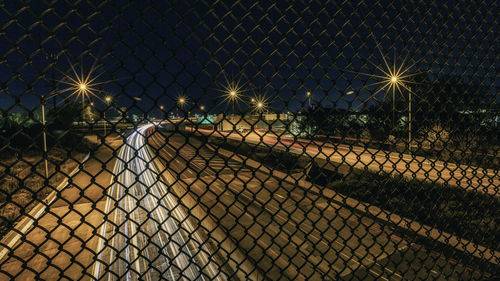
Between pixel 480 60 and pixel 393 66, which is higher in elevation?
pixel 480 60

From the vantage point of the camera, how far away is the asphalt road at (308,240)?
2346 mm

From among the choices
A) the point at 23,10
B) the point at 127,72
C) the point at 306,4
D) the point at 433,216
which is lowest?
the point at 23,10

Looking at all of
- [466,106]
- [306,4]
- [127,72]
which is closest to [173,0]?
[127,72]

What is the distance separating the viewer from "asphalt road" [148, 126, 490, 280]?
92.4 inches

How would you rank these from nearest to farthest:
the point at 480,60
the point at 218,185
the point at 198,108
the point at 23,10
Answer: the point at 23,10
the point at 198,108
the point at 480,60
the point at 218,185

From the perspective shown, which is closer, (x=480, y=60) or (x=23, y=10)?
(x=23, y=10)

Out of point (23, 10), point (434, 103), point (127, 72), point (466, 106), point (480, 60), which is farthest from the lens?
point (466, 106)

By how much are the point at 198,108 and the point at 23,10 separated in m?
1.20

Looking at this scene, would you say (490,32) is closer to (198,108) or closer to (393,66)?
(393,66)

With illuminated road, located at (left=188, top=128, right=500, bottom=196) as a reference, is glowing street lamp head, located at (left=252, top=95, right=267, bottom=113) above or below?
below

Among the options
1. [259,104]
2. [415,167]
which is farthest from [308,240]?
[415,167]

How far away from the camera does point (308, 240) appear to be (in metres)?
2.51

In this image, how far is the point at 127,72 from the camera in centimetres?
170

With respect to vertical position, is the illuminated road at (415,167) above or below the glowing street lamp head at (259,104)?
above
